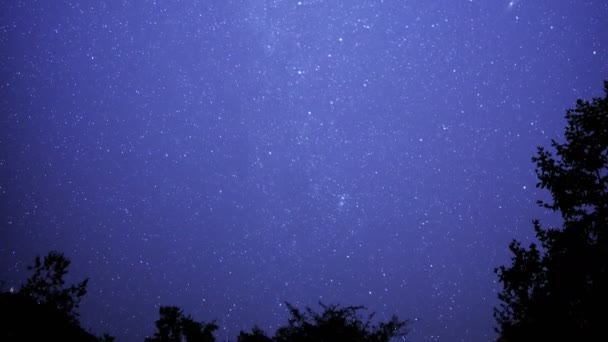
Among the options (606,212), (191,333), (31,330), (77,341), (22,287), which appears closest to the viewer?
(606,212)

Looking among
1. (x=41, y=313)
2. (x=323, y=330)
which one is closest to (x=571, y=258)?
(x=323, y=330)

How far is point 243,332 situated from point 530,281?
649 inches

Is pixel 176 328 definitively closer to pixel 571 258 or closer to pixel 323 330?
pixel 323 330

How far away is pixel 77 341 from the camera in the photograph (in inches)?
767

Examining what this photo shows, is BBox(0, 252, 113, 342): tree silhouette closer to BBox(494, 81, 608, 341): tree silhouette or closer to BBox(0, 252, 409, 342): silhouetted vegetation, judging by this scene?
BBox(0, 252, 409, 342): silhouetted vegetation

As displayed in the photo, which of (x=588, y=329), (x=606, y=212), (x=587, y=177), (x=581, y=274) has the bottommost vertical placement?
(x=588, y=329)

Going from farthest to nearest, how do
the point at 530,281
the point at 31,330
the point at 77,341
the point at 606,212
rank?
the point at 77,341, the point at 31,330, the point at 530,281, the point at 606,212

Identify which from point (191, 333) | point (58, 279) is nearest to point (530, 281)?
point (191, 333)

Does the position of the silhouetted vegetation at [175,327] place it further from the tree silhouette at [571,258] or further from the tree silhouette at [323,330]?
the tree silhouette at [571,258]

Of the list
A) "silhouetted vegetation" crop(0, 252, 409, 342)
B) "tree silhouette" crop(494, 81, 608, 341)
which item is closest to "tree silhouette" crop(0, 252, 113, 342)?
"silhouetted vegetation" crop(0, 252, 409, 342)

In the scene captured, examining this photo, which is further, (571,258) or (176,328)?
(176,328)

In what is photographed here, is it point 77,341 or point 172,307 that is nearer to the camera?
point 77,341

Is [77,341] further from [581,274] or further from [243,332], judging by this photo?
[581,274]

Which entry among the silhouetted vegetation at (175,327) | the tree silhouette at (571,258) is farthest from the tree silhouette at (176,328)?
the tree silhouette at (571,258)
